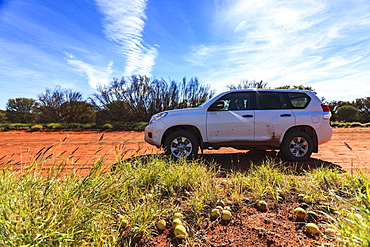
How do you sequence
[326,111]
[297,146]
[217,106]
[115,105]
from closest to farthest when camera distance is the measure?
[217,106] < [297,146] < [326,111] < [115,105]

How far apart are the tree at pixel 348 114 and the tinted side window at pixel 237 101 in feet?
66.4

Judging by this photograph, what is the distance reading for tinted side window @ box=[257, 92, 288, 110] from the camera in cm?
518

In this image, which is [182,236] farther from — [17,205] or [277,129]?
[277,129]

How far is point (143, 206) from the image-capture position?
2.06m

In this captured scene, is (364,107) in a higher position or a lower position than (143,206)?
higher

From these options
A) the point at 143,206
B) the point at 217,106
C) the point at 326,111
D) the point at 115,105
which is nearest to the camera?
the point at 143,206

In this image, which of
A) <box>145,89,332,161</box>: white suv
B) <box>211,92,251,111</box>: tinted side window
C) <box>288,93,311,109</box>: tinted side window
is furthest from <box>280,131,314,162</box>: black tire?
<box>211,92,251,111</box>: tinted side window

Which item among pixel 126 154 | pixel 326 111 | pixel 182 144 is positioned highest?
pixel 326 111

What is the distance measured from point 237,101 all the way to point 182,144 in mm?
1864

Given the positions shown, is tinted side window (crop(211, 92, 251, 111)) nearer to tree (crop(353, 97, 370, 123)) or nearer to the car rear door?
the car rear door

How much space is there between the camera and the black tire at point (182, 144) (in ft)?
15.6

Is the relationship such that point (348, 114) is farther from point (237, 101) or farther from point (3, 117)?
point (3, 117)

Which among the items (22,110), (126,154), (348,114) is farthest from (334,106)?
(22,110)

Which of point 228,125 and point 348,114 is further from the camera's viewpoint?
point 348,114
